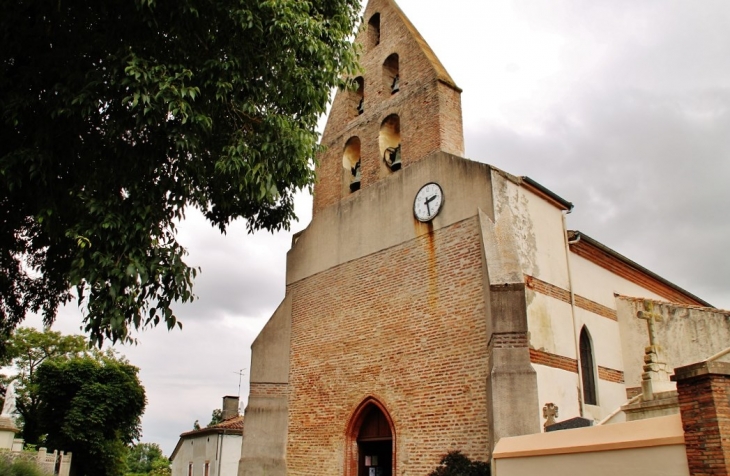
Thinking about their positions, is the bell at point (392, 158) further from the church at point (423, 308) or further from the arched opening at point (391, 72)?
the arched opening at point (391, 72)

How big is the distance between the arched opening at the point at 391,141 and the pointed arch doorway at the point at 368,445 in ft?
20.4

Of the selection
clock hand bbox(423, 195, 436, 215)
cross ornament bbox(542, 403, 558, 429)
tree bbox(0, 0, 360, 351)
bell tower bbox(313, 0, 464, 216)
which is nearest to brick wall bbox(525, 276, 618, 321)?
cross ornament bbox(542, 403, 558, 429)

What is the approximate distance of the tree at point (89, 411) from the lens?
34.8 metres

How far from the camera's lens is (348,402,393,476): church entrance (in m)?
14.1

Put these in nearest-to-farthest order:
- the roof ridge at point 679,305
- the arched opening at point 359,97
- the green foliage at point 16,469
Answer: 1. the green foliage at point 16,469
2. the roof ridge at point 679,305
3. the arched opening at point 359,97

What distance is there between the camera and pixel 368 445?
14.4 m

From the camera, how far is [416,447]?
12.6m

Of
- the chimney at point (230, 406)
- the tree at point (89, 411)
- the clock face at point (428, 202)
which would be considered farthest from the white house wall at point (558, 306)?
the tree at point (89, 411)

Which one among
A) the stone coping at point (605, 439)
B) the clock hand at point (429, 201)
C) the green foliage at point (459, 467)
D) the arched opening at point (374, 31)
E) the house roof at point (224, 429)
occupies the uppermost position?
the arched opening at point (374, 31)

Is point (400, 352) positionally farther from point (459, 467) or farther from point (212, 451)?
point (212, 451)

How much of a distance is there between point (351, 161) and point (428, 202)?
4239 mm

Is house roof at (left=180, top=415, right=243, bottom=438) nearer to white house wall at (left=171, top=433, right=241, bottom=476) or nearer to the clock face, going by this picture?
white house wall at (left=171, top=433, right=241, bottom=476)

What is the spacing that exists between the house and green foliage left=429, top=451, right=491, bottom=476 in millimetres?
20208

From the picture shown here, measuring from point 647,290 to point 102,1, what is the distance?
16.3 metres
